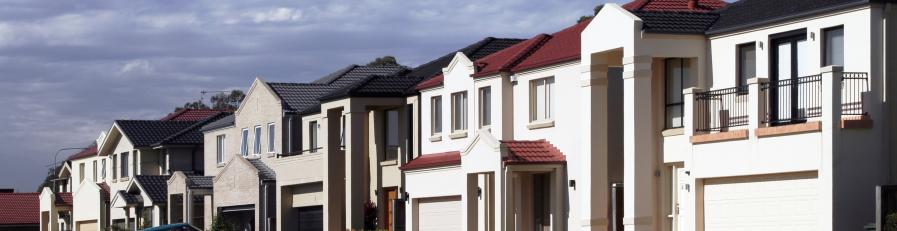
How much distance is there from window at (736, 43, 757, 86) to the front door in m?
0.92

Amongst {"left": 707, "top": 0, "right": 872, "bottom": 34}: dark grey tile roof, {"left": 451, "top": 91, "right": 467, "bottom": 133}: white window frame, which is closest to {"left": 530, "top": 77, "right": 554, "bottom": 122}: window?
{"left": 451, "top": 91, "right": 467, "bottom": 133}: white window frame

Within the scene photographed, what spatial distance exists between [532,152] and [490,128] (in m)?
3.93

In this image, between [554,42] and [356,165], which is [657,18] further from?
[356,165]

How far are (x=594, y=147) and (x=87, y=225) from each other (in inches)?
1955

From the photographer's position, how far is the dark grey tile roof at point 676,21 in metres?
36.7

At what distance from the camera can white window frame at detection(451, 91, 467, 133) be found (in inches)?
1967

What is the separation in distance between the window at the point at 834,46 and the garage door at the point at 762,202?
8.12 ft

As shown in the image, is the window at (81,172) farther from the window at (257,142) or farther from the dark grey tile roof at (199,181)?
the window at (257,142)

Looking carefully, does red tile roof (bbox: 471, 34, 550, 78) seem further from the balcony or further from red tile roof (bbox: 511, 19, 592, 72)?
the balcony

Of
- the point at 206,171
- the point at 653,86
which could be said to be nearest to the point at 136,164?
the point at 206,171

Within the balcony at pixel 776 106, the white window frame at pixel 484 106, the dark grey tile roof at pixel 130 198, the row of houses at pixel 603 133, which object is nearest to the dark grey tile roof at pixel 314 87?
the row of houses at pixel 603 133

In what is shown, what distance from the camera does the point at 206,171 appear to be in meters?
73.4

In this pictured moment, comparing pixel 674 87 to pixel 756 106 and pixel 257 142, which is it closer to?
→ pixel 756 106

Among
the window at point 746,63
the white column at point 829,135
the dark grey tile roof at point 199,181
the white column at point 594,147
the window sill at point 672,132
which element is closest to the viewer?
the white column at point 829,135
